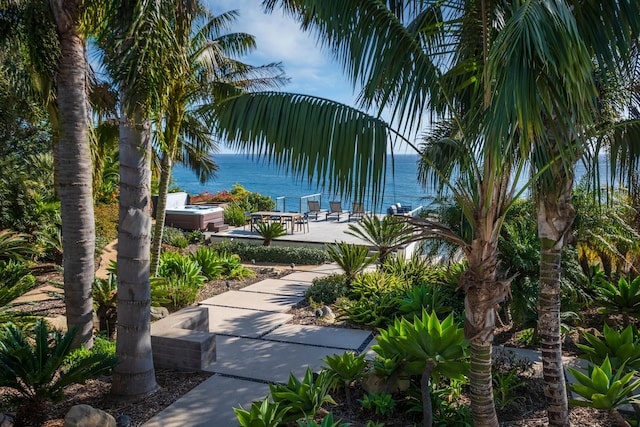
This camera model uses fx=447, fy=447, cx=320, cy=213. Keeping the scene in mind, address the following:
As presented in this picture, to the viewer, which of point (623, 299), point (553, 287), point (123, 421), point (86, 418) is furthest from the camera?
point (623, 299)

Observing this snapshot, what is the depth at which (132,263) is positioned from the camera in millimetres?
4145

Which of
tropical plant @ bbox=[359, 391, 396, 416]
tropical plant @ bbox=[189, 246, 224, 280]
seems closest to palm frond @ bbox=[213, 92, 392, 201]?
tropical plant @ bbox=[359, 391, 396, 416]

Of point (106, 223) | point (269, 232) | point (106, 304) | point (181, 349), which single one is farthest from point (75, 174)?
Answer: point (269, 232)

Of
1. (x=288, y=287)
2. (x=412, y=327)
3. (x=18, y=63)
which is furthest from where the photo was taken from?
(x=288, y=287)

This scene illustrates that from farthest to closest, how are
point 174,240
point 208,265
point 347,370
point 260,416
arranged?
1. point 174,240
2. point 208,265
3. point 347,370
4. point 260,416

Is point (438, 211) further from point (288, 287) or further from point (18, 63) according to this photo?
point (18, 63)

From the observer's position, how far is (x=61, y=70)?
4.72 m

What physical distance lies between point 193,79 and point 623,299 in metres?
6.75

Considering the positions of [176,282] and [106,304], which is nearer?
[106,304]

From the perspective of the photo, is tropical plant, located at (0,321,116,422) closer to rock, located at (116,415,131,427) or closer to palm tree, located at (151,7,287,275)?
rock, located at (116,415,131,427)

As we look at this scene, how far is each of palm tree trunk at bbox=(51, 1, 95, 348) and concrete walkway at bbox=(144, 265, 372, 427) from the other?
1556 millimetres

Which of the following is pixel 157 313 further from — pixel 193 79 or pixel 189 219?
pixel 189 219

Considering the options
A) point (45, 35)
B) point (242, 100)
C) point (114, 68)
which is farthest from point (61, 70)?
point (242, 100)

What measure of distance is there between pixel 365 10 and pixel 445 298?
4.38 m
